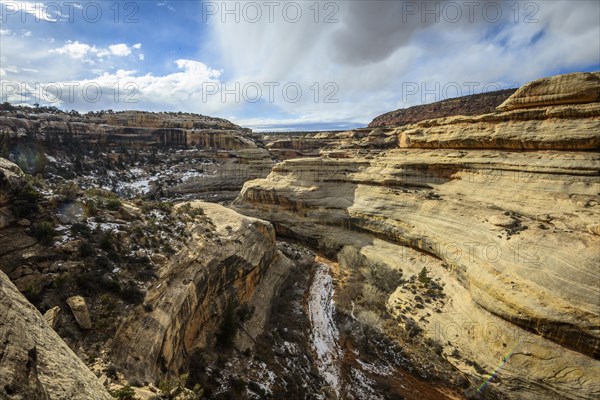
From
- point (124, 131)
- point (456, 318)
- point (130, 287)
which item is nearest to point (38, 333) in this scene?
point (130, 287)

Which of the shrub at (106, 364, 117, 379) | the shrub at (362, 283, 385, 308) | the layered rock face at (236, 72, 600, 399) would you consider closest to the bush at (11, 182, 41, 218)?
the shrub at (106, 364, 117, 379)

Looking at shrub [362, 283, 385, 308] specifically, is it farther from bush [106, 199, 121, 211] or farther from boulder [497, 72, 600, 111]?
boulder [497, 72, 600, 111]

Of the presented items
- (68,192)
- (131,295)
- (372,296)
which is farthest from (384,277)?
(68,192)

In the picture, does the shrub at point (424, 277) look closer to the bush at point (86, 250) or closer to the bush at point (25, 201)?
the bush at point (86, 250)

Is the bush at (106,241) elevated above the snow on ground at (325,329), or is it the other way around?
the bush at (106,241)

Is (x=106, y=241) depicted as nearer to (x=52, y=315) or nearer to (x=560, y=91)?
(x=52, y=315)

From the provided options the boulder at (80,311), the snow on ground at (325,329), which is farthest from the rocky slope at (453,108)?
the boulder at (80,311)
